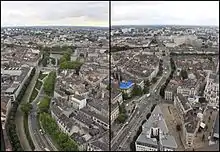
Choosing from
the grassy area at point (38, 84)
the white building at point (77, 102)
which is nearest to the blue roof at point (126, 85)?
the white building at point (77, 102)

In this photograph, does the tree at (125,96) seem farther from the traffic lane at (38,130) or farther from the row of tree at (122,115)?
the traffic lane at (38,130)

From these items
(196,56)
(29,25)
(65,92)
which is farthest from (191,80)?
(29,25)

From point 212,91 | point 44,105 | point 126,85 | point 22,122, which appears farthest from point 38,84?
point 212,91

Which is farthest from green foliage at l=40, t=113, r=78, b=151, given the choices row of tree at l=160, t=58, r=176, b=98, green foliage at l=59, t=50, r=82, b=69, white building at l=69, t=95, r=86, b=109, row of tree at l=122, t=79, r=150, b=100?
row of tree at l=160, t=58, r=176, b=98

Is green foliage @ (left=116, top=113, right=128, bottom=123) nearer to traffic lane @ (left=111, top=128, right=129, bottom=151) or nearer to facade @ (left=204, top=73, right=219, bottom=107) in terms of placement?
traffic lane @ (left=111, top=128, right=129, bottom=151)

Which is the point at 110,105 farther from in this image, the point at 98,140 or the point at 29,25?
the point at 29,25

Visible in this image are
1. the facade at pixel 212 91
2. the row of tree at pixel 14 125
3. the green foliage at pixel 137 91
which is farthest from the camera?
the green foliage at pixel 137 91

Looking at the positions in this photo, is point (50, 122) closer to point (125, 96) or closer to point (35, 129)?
point (35, 129)
